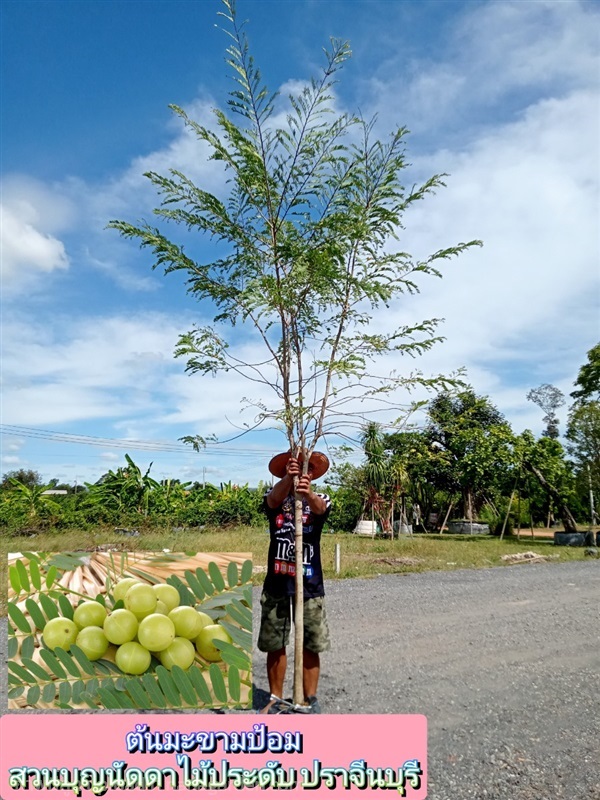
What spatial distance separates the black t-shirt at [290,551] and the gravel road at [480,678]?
1.19 m

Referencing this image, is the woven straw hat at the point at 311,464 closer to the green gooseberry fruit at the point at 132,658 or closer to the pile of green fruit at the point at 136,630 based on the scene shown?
the pile of green fruit at the point at 136,630

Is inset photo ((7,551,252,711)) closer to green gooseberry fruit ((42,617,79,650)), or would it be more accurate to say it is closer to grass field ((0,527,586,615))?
green gooseberry fruit ((42,617,79,650))

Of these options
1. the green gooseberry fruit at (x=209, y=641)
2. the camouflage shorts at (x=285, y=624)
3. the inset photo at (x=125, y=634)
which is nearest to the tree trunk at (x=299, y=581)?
the camouflage shorts at (x=285, y=624)

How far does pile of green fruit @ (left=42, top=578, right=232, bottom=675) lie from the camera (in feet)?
10.7

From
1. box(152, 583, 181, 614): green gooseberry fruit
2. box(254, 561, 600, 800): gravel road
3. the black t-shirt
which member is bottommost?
box(254, 561, 600, 800): gravel road

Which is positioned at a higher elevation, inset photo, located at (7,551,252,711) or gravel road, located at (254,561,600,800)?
inset photo, located at (7,551,252,711)

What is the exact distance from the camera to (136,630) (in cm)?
329

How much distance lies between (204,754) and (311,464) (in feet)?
5.91

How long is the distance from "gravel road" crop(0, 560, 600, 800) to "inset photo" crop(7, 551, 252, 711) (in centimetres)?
151

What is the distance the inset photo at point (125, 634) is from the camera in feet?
10.6

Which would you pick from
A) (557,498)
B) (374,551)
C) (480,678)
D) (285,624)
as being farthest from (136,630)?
(557,498)

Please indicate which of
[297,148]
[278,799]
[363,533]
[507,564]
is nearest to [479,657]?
[278,799]

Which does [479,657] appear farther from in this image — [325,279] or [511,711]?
[325,279]

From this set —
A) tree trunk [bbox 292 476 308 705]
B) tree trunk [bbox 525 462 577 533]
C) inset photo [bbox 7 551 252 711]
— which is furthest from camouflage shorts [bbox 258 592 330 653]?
tree trunk [bbox 525 462 577 533]
